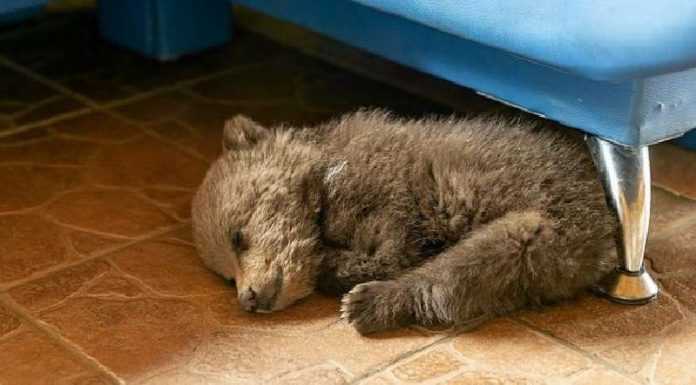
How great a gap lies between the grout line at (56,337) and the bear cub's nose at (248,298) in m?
0.24

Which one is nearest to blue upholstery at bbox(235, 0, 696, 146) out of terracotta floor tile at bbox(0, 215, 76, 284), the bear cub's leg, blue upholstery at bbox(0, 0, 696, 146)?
blue upholstery at bbox(0, 0, 696, 146)

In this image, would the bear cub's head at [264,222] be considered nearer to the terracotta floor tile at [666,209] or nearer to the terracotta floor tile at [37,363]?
the terracotta floor tile at [37,363]

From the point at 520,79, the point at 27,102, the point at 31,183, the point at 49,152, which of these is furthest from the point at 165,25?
the point at 520,79

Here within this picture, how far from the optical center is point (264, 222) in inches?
72.7

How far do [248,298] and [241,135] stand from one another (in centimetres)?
32

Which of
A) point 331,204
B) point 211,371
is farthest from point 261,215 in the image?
point 211,371

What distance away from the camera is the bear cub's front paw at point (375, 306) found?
177cm

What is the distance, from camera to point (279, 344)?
1.79 metres

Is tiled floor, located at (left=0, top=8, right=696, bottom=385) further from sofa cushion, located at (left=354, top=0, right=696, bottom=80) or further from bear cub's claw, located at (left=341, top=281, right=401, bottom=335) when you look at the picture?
sofa cushion, located at (left=354, top=0, right=696, bottom=80)

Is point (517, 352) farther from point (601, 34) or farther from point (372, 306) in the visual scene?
point (601, 34)

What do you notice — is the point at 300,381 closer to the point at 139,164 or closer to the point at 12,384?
the point at 12,384

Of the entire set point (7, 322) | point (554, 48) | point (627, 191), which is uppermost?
point (554, 48)

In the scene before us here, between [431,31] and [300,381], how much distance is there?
0.74m

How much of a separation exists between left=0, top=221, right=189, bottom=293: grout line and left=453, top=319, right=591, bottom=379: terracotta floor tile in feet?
2.10
